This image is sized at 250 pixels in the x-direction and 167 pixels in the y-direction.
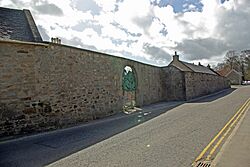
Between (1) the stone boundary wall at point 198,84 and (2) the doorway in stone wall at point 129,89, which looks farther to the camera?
(1) the stone boundary wall at point 198,84

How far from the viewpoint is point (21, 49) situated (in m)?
9.78

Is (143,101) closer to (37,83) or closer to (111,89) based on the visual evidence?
(111,89)

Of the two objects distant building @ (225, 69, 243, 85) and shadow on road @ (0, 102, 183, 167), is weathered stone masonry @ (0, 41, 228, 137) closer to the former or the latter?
shadow on road @ (0, 102, 183, 167)

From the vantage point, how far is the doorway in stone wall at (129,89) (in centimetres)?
1727

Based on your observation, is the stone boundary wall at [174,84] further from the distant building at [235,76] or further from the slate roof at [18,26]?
the distant building at [235,76]

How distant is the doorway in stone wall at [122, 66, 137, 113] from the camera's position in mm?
17266

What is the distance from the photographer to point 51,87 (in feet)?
35.4

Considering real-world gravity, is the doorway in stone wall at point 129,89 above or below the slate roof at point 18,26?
below

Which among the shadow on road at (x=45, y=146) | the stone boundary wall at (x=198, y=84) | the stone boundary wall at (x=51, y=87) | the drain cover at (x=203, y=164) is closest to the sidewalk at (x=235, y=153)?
the drain cover at (x=203, y=164)

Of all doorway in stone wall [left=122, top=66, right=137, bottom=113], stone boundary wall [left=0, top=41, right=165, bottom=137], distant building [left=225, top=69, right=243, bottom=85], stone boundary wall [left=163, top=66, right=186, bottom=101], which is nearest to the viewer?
stone boundary wall [left=0, top=41, right=165, bottom=137]

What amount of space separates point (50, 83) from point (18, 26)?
4077 mm

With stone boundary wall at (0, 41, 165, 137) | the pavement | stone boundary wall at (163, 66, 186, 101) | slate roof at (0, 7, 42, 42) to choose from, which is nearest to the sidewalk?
the pavement

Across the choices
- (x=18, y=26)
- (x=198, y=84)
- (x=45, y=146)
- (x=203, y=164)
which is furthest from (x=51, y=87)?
(x=198, y=84)

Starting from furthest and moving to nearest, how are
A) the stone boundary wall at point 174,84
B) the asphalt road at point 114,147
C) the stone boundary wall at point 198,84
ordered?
the stone boundary wall at point 198,84 → the stone boundary wall at point 174,84 → the asphalt road at point 114,147
